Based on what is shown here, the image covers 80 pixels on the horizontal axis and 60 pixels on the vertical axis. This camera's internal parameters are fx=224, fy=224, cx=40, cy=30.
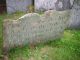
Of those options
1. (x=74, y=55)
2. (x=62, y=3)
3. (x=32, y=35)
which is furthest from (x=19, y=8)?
(x=74, y=55)

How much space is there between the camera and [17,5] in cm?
647

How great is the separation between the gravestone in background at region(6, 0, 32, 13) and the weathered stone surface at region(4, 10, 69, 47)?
2230mm

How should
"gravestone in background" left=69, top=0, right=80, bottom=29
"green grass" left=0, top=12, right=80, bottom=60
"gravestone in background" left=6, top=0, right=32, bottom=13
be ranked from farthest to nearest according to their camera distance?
"gravestone in background" left=6, top=0, right=32, bottom=13 → "gravestone in background" left=69, top=0, right=80, bottom=29 → "green grass" left=0, top=12, right=80, bottom=60

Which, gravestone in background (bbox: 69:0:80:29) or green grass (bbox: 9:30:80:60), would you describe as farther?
gravestone in background (bbox: 69:0:80:29)

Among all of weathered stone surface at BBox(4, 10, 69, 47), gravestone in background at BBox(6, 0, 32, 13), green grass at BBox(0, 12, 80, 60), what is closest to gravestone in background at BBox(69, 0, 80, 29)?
weathered stone surface at BBox(4, 10, 69, 47)

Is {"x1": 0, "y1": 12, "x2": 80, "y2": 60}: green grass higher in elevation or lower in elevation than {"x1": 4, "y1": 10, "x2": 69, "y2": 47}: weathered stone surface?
lower

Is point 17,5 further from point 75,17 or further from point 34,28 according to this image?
point 34,28

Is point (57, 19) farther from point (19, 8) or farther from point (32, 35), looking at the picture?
point (19, 8)

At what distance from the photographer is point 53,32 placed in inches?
175

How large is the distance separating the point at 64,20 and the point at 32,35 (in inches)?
30.6

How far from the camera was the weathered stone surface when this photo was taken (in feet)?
12.8

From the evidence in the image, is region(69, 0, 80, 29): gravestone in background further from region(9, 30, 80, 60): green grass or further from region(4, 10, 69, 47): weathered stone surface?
region(9, 30, 80, 60): green grass

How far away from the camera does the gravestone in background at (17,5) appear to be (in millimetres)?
6391

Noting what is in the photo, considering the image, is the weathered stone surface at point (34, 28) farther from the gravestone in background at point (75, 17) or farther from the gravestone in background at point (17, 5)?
the gravestone in background at point (17, 5)
